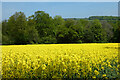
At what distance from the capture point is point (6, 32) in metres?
37.8

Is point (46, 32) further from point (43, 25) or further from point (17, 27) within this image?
point (17, 27)

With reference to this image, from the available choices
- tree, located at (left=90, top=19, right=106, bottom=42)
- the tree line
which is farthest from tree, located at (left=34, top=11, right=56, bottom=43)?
tree, located at (left=90, top=19, right=106, bottom=42)

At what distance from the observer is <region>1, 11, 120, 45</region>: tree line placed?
3634cm

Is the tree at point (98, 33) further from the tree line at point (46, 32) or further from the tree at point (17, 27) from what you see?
the tree at point (17, 27)

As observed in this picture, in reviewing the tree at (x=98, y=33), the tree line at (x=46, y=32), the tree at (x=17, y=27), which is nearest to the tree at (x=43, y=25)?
the tree line at (x=46, y=32)

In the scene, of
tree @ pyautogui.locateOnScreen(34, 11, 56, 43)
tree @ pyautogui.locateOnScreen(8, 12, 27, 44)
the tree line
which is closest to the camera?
tree @ pyautogui.locateOnScreen(8, 12, 27, 44)

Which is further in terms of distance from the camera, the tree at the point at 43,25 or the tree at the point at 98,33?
the tree at the point at 98,33

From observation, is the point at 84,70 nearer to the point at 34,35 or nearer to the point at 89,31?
the point at 34,35

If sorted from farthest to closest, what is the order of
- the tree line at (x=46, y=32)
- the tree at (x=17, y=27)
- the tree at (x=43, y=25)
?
1. the tree at (x=43, y=25)
2. the tree line at (x=46, y=32)
3. the tree at (x=17, y=27)

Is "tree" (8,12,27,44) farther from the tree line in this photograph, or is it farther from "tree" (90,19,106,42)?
"tree" (90,19,106,42)

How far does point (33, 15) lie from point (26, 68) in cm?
3917

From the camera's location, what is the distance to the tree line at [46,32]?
119ft

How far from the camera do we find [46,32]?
44188 millimetres

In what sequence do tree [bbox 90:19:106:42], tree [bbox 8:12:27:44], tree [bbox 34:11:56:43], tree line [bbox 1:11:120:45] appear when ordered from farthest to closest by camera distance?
tree [bbox 90:19:106:42]
tree [bbox 34:11:56:43]
tree line [bbox 1:11:120:45]
tree [bbox 8:12:27:44]
